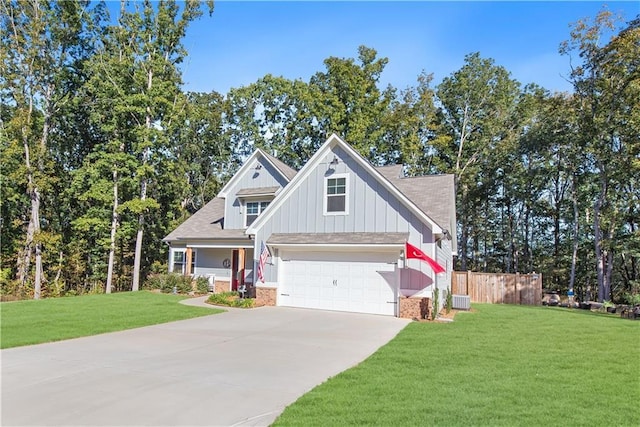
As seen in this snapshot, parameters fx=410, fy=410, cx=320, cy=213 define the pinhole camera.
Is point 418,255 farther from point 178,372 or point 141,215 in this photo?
point 141,215

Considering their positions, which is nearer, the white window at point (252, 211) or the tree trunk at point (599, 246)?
the white window at point (252, 211)

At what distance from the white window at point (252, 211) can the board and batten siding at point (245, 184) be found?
0.30 m

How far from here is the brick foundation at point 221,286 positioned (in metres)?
21.3

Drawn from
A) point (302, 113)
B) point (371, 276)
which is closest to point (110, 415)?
point (371, 276)

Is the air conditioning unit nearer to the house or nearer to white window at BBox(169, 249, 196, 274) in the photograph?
the house

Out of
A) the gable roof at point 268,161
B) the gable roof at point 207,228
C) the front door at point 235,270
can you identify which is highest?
the gable roof at point 268,161

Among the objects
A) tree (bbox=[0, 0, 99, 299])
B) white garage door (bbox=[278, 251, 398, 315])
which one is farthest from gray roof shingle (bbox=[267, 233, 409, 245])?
tree (bbox=[0, 0, 99, 299])

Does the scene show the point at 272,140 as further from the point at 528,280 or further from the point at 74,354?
the point at 74,354

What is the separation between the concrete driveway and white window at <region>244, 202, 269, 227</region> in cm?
1054

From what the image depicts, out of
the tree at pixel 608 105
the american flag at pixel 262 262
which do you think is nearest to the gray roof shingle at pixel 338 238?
the american flag at pixel 262 262

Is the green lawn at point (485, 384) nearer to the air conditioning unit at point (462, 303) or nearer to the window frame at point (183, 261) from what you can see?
the air conditioning unit at point (462, 303)

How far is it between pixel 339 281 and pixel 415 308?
9.86 ft

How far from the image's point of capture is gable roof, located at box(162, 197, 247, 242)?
21.5 m

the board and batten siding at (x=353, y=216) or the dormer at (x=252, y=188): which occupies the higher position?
the dormer at (x=252, y=188)
